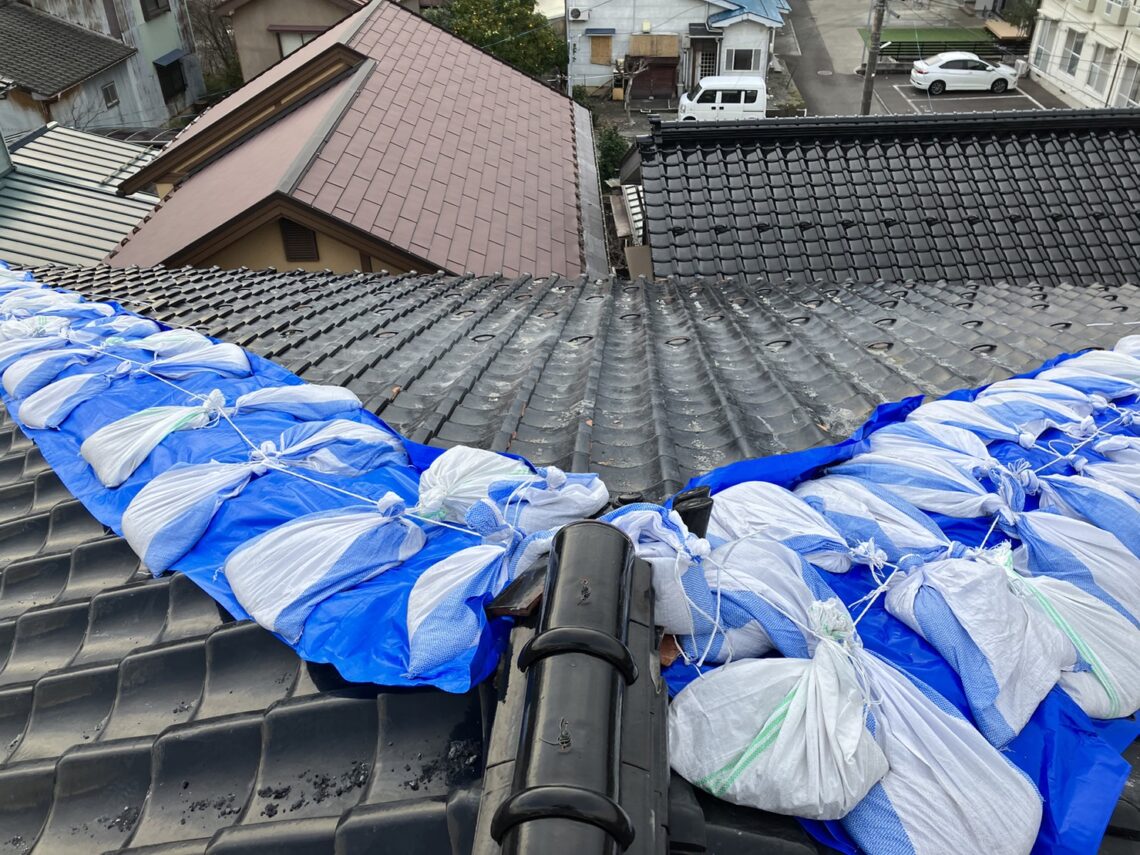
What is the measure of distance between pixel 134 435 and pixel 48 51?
101ft

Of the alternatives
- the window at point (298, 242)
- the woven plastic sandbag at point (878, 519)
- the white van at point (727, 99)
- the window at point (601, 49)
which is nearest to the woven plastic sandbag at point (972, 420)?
the woven plastic sandbag at point (878, 519)

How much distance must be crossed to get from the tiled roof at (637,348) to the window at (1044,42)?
31.0m

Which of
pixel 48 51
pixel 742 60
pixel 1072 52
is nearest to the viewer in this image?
pixel 48 51

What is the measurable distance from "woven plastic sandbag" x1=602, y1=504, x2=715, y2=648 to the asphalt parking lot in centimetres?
3285

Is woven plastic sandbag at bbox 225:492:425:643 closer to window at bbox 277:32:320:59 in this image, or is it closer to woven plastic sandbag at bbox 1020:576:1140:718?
woven plastic sandbag at bbox 1020:576:1140:718

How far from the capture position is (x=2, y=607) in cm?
427

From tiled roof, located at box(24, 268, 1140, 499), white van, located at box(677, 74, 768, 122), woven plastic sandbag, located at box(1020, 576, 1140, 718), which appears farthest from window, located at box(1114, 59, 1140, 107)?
woven plastic sandbag, located at box(1020, 576, 1140, 718)

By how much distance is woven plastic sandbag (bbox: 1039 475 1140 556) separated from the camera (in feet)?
10.9

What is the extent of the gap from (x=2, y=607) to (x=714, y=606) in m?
3.78

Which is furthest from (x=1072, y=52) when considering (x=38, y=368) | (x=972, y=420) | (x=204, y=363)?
(x=38, y=368)

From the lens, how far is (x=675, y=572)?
2.71 m

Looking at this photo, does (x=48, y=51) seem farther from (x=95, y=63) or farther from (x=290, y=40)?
(x=290, y=40)

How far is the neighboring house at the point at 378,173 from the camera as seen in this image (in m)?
12.0

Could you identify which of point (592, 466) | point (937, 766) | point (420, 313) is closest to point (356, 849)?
point (937, 766)
